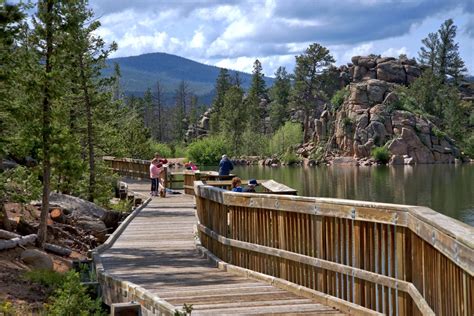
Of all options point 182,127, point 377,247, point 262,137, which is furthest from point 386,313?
point 182,127

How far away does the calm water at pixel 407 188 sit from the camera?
144 feet

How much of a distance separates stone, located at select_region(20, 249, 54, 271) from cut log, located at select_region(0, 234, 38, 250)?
1.33 feet

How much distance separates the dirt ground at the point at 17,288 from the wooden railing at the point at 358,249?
9.90 ft

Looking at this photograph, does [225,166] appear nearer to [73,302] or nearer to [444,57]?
[73,302]

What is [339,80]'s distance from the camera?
117m

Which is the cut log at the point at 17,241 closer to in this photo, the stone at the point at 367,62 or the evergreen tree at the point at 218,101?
the stone at the point at 367,62

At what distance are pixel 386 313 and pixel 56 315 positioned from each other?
3692 millimetres

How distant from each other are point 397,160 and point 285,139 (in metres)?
22.9

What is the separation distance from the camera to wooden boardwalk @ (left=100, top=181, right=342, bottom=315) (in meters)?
7.30

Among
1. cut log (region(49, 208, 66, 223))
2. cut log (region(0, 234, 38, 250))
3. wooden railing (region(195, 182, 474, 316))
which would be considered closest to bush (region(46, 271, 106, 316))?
wooden railing (region(195, 182, 474, 316))

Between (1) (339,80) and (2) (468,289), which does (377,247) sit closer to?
(2) (468,289)

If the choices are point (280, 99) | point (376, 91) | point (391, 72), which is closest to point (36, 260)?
point (376, 91)

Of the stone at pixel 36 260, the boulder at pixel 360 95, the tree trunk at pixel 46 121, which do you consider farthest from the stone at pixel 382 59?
the stone at pixel 36 260

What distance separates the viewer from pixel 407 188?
179 ft
